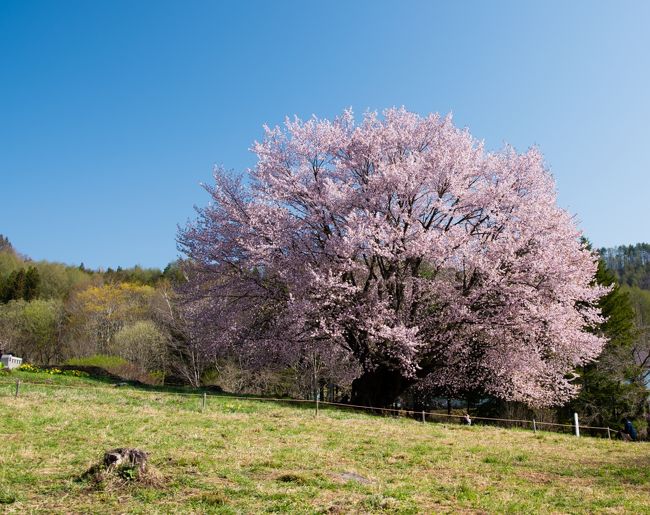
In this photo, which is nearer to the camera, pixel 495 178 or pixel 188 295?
pixel 495 178

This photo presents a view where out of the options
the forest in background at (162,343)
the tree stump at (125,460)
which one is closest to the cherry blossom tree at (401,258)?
the forest in background at (162,343)

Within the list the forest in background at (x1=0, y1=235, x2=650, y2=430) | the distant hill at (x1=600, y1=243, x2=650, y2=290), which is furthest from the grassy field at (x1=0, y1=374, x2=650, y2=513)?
the distant hill at (x1=600, y1=243, x2=650, y2=290)

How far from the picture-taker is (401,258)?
2045cm

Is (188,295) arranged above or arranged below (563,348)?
above

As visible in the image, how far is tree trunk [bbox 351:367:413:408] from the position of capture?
22.5 metres

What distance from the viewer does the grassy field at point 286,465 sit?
6945 millimetres

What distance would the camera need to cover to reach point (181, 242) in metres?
25.1

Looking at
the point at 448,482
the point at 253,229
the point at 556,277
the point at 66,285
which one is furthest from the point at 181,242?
the point at 66,285

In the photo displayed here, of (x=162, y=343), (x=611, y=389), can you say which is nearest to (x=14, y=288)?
(x=162, y=343)

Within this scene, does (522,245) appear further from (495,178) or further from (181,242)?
(181,242)

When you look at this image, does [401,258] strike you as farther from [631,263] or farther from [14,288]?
[631,263]

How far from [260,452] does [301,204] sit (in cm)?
1455

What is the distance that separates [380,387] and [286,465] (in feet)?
46.2

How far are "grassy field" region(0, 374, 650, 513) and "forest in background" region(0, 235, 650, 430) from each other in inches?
425
